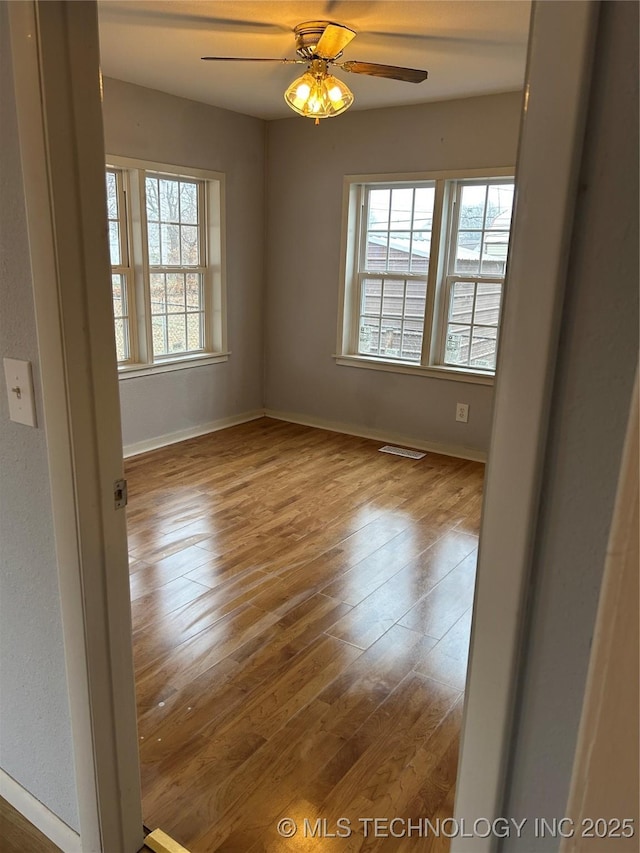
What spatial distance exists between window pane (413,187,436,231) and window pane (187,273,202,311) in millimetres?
1766

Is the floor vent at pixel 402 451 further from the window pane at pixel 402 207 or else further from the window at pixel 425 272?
the window pane at pixel 402 207

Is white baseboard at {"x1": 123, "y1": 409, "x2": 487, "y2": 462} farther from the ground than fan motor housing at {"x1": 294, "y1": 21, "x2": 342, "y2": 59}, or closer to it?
closer to it

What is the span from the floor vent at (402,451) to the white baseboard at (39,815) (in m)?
3.47

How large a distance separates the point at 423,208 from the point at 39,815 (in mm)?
4260

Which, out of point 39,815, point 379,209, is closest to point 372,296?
point 379,209

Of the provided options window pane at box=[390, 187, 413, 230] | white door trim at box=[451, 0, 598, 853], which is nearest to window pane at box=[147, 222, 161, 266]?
window pane at box=[390, 187, 413, 230]

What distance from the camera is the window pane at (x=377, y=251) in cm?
482

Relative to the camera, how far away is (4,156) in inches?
43.3

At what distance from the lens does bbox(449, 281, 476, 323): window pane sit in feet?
14.7

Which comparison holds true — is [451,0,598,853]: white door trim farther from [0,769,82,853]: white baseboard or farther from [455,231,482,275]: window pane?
[455,231,482,275]: window pane

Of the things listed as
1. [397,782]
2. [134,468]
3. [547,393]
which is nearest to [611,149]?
[547,393]

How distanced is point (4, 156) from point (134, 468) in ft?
10.8

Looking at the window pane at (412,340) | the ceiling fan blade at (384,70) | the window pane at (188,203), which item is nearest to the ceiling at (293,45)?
the ceiling fan blade at (384,70)

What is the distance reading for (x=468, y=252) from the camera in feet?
14.5
